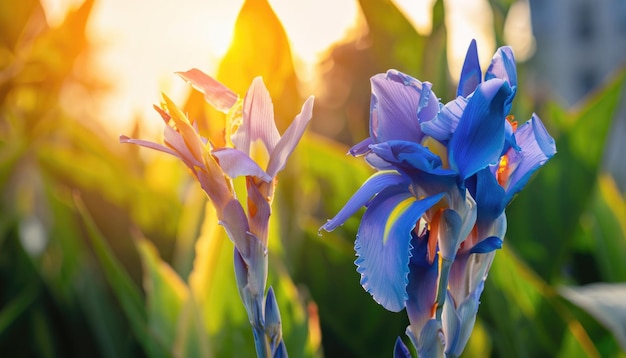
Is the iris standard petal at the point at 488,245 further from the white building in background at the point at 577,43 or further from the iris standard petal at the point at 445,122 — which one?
the white building in background at the point at 577,43

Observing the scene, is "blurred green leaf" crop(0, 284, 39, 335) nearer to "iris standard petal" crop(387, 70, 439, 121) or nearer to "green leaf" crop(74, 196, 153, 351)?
"green leaf" crop(74, 196, 153, 351)

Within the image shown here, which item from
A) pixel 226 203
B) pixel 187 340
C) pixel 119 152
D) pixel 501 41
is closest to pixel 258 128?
pixel 226 203

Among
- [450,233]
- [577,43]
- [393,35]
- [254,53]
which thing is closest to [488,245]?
[450,233]

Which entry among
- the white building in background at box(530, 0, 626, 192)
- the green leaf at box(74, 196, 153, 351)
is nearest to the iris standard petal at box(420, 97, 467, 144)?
the green leaf at box(74, 196, 153, 351)

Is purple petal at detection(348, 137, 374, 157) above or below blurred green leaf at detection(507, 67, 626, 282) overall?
above

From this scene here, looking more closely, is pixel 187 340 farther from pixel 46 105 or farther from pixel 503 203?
pixel 46 105

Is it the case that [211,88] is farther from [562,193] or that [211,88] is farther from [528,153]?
[562,193]

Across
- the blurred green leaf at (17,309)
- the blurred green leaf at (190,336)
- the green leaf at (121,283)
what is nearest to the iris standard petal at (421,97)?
the blurred green leaf at (190,336)
